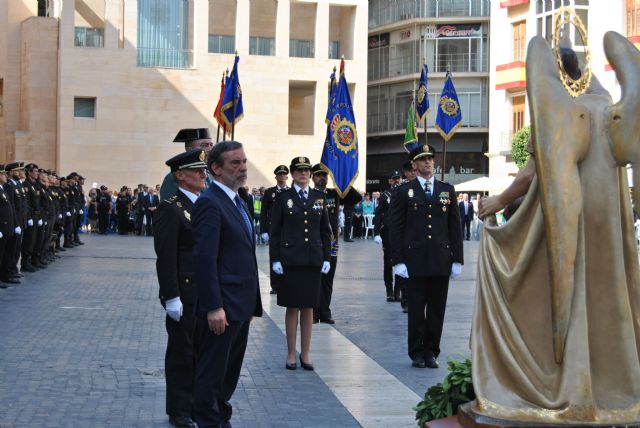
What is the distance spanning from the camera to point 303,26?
2066 inches

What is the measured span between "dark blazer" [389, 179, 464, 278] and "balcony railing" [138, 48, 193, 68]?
127 ft

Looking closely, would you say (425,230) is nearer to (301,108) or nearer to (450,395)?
(450,395)

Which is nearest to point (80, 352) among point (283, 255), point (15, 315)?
point (283, 255)

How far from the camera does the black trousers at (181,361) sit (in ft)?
24.0

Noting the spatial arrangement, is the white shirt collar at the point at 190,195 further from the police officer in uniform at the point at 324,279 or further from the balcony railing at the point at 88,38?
the balcony railing at the point at 88,38

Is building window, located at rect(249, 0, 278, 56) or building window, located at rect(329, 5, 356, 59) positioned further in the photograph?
building window, located at rect(249, 0, 278, 56)

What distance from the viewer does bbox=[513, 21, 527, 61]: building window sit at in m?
50.2

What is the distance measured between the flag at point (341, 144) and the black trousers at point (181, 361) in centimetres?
683

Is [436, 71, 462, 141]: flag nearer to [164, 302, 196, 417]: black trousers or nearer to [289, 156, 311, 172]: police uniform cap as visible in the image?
[289, 156, 311, 172]: police uniform cap

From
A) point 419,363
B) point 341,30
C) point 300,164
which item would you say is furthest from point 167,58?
point 419,363

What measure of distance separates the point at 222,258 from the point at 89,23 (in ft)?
147

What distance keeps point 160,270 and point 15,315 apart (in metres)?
6.84

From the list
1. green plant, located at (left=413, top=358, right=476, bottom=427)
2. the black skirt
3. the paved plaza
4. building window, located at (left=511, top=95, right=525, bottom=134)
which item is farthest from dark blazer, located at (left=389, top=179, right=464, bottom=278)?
building window, located at (left=511, top=95, right=525, bottom=134)

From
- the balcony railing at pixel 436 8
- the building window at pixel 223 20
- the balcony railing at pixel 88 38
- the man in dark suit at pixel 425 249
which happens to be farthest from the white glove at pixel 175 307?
the balcony railing at pixel 436 8
